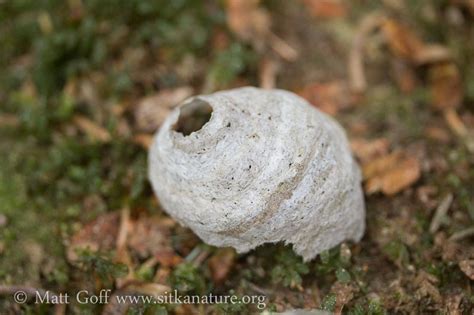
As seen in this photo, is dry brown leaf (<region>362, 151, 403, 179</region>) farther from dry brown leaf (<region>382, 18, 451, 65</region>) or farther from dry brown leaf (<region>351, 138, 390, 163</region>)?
dry brown leaf (<region>382, 18, 451, 65</region>)

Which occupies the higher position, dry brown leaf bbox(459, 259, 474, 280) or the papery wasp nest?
the papery wasp nest

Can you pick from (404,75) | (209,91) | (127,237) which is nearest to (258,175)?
(127,237)

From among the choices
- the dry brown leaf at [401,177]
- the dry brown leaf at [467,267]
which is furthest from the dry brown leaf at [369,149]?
the dry brown leaf at [467,267]

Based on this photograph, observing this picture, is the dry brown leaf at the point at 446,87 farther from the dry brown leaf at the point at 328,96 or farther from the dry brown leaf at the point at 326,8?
the dry brown leaf at the point at 326,8

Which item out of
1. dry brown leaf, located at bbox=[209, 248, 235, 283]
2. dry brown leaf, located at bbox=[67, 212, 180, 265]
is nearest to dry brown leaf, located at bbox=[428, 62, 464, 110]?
dry brown leaf, located at bbox=[209, 248, 235, 283]

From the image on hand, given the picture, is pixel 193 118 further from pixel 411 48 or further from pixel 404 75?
pixel 411 48

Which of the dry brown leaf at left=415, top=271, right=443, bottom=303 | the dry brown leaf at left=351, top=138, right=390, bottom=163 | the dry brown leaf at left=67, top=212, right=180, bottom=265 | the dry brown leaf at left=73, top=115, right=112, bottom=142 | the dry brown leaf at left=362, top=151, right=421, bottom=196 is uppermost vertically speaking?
the dry brown leaf at left=73, top=115, right=112, bottom=142
